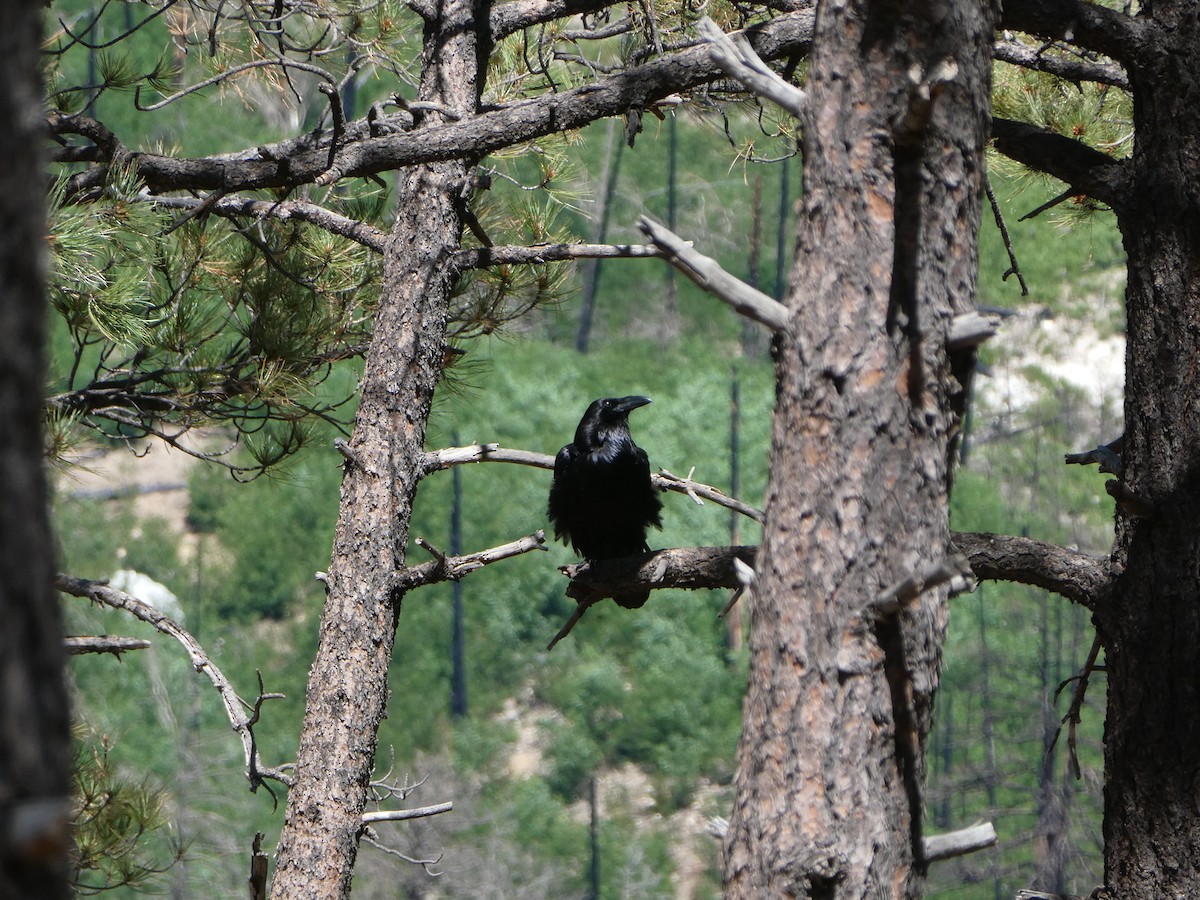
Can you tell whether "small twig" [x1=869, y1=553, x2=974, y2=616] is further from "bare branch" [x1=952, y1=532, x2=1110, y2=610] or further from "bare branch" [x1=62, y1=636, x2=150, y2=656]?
"bare branch" [x1=62, y1=636, x2=150, y2=656]

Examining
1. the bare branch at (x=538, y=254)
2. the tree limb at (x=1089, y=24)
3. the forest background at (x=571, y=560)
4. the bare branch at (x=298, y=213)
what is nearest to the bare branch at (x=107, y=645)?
the bare branch at (x=298, y=213)

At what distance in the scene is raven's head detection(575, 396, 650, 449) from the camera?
4.00m

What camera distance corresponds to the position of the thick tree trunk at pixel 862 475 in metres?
1.57

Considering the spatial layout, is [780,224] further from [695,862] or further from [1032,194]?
[695,862]

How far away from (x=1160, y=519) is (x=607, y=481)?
6.44ft

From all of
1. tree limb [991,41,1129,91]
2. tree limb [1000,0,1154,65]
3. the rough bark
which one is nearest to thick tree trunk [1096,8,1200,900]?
tree limb [1000,0,1154,65]

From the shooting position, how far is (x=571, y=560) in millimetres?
19156

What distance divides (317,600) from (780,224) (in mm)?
10724

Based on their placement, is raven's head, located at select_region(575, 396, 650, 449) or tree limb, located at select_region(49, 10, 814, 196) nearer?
tree limb, located at select_region(49, 10, 814, 196)

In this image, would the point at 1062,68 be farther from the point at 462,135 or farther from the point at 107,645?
the point at 107,645

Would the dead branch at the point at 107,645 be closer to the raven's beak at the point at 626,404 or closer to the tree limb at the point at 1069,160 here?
the raven's beak at the point at 626,404

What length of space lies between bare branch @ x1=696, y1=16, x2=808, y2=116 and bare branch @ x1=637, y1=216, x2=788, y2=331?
0.89 ft

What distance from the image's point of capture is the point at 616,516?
4.08 metres

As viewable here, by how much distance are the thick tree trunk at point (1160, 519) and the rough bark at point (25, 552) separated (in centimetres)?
228
